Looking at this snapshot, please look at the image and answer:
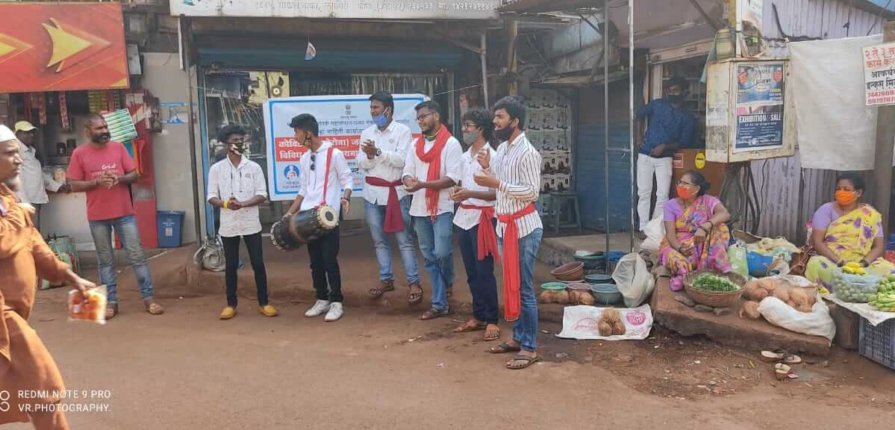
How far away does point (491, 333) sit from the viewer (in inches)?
207

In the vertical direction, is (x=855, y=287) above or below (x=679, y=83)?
below

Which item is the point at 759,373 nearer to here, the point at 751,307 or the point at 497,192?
the point at 751,307

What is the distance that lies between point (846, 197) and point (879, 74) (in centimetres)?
102

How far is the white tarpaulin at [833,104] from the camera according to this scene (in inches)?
234

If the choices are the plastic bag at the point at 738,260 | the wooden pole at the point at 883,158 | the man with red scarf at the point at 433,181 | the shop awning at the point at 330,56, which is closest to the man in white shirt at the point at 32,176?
the shop awning at the point at 330,56

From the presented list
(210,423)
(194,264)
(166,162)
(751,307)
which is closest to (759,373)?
(751,307)

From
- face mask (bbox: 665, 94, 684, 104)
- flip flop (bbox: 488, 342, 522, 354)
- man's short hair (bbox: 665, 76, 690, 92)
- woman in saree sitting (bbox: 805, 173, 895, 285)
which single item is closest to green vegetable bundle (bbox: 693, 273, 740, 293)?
woman in saree sitting (bbox: 805, 173, 895, 285)

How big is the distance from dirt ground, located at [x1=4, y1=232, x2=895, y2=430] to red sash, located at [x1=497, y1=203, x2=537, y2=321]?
0.45 meters

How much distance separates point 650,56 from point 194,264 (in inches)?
223

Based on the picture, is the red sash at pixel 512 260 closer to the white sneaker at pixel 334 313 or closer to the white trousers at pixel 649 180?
the white sneaker at pixel 334 313

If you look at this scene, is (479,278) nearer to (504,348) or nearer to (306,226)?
(504,348)

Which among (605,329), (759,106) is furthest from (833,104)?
(605,329)

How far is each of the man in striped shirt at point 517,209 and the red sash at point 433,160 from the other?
0.88 meters

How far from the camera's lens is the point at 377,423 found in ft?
12.5
